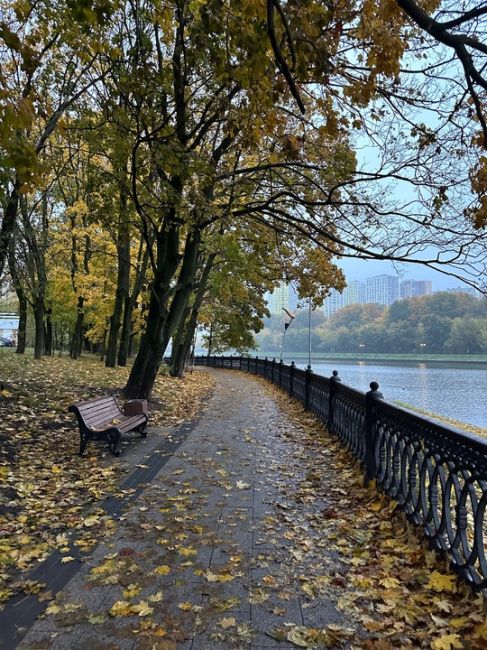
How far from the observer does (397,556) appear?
3.83m

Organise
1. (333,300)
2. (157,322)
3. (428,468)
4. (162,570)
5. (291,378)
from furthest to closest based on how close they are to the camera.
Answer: (333,300) < (291,378) < (157,322) < (428,468) < (162,570)

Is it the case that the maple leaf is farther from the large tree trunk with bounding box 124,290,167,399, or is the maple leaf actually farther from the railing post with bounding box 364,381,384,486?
the large tree trunk with bounding box 124,290,167,399

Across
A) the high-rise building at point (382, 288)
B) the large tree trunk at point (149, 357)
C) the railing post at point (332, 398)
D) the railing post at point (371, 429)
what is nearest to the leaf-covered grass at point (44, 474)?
the large tree trunk at point (149, 357)

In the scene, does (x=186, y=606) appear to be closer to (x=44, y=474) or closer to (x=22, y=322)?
(x=44, y=474)

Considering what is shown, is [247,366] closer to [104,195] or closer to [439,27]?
[104,195]

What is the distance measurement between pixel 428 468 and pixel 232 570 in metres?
1.84

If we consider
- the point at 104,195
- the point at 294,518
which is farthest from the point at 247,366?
the point at 294,518

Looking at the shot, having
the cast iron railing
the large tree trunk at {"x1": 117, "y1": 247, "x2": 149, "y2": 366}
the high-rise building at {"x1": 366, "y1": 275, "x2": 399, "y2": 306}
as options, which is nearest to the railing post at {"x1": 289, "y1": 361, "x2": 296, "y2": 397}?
the cast iron railing

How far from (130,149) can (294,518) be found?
6.73 meters

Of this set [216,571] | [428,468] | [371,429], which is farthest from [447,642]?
[371,429]

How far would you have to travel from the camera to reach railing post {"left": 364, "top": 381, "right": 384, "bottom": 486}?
5.45 m

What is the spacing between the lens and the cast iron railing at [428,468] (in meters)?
3.10

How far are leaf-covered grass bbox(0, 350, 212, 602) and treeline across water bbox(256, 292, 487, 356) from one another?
44236mm

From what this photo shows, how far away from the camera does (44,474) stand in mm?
6008
